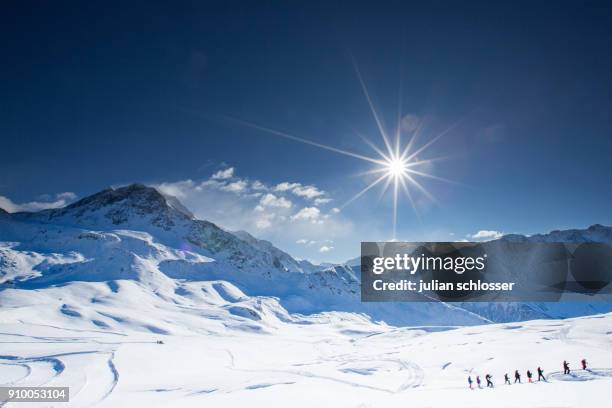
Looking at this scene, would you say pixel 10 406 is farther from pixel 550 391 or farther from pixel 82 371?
pixel 550 391

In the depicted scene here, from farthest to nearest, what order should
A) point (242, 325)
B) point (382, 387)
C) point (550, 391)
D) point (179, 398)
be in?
1. point (242, 325)
2. point (382, 387)
3. point (179, 398)
4. point (550, 391)

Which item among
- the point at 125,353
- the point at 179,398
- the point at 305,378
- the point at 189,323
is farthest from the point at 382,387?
the point at 189,323

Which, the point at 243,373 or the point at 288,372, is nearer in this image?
the point at 243,373

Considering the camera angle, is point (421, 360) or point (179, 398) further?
point (421, 360)

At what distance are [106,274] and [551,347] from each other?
195 metres

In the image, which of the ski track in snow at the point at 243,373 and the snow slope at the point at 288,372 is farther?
the ski track in snow at the point at 243,373

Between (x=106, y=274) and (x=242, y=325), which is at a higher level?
(x=106, y=274)

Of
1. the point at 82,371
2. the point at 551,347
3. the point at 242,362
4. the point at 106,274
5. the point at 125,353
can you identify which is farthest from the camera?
the point at 106,274

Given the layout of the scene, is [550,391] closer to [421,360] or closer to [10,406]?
[421,360]

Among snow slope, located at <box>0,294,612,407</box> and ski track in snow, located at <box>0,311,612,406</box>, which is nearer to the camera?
snow slope, located at <box>0,294,612,407</box>

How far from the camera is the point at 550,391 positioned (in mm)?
26953

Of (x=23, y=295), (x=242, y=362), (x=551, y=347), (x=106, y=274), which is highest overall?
(x=106, y=274)

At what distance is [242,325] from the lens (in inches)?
5758

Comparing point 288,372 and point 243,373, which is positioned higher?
point 243,373
